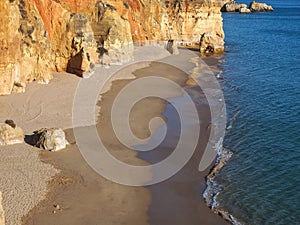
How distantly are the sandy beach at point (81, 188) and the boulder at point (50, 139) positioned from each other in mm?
380

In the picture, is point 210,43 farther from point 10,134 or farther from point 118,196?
point 118,196

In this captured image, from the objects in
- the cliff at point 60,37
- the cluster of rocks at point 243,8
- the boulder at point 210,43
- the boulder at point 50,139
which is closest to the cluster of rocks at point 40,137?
the boulder at point 50,139

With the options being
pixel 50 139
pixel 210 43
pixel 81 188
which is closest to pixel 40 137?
pixel 50 139

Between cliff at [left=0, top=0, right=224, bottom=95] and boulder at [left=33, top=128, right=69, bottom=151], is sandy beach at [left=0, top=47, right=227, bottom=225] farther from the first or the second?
cliff at [left=0, top=0, right=224, bottom=95]

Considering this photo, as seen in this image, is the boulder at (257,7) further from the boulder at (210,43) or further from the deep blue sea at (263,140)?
the deep blue sea at (263,140)

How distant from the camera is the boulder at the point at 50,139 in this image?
20812 mm

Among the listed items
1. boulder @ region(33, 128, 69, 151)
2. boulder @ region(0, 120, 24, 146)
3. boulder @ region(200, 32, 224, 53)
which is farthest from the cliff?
boulder @ region(200, 32, 224, 53)

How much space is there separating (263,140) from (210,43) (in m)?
33.2

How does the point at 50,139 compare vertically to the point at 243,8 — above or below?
above

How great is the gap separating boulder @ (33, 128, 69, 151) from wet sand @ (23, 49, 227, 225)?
0.48 m

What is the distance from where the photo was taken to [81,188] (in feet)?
57.7

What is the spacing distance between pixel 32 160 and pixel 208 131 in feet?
37.3

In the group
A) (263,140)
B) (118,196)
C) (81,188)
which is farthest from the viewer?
(263,140)

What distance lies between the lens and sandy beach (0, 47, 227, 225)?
15.6 metres
